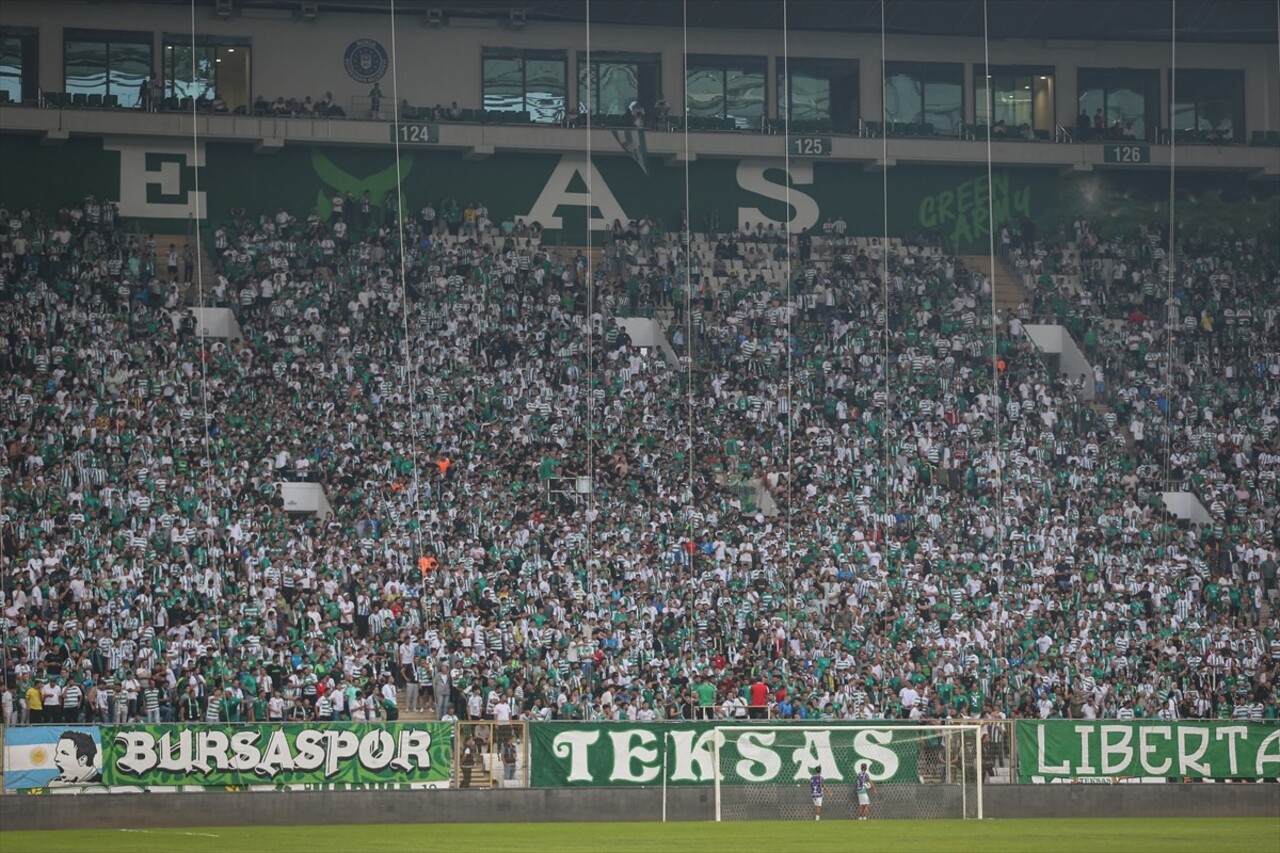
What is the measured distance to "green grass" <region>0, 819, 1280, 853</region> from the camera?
74.8ft

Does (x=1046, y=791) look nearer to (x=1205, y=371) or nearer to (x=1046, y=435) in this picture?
(x=1046, y=435)

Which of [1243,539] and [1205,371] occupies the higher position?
[1205,371]

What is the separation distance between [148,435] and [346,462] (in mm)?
3670

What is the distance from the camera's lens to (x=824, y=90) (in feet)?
176

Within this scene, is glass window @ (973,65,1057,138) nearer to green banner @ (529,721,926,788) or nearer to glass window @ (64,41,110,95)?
glass window @ (64,41,110,95)

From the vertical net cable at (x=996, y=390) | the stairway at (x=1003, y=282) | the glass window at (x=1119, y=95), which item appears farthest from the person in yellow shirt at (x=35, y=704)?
the glass window at (x=1119, y=95)

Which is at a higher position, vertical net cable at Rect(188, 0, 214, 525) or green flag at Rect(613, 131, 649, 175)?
green flag at Rect(613, 131, 649, 175)

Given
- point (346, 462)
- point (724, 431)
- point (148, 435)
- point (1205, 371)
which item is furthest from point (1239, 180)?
point (148, 435)

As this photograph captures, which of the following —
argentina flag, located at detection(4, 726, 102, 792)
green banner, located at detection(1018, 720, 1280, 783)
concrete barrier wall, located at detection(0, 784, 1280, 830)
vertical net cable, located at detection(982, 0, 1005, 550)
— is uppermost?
vertical net cable, located at detection(982, 0, 1005, 550)

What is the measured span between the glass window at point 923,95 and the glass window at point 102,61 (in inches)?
750

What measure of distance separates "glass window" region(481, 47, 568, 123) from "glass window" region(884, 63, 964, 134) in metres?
8.74

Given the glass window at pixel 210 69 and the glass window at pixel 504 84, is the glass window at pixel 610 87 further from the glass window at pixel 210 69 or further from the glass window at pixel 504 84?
the glass window at pixel 210 69

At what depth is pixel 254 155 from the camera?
49500mm

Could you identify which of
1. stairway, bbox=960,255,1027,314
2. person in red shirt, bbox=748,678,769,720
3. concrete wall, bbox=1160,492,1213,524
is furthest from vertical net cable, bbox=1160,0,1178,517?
person in red shirt, bbox=748,678,769,720
